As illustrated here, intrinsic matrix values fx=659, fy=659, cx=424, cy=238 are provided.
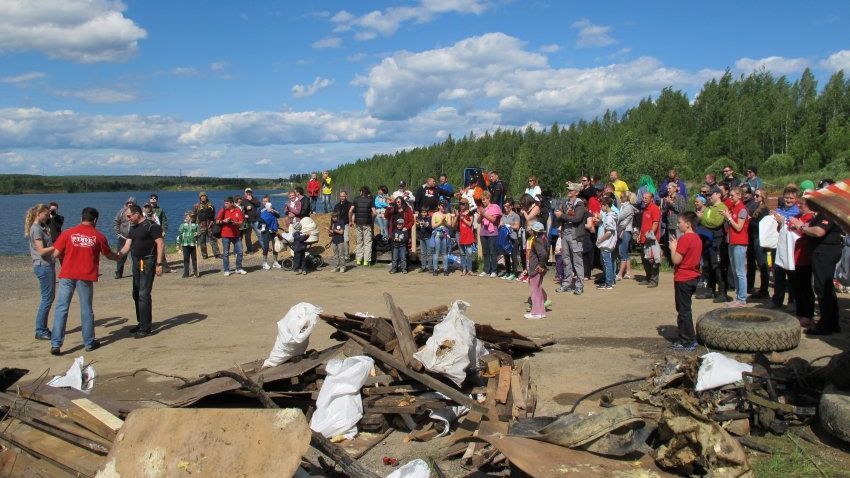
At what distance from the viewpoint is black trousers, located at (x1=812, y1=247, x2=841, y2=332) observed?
8984 millimetres

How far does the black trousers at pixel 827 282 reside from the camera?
898 cm

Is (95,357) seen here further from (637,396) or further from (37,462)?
(637,396)

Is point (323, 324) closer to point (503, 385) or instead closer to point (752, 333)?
point (503, 385)

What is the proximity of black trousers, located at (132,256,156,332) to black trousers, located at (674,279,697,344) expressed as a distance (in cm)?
817

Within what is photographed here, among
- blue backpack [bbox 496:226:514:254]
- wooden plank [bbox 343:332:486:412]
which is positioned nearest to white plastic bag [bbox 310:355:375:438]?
wooden plank [bbox 343:332:486:412]

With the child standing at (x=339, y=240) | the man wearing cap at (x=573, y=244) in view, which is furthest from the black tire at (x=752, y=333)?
the child standing at (x=339, y=240)

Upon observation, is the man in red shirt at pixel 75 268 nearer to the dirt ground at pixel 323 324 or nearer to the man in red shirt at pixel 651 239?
the dirt ground at pixel 323 324

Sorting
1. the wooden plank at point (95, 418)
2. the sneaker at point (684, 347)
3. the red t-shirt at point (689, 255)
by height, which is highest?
the red t-shirt at point (689, 255)

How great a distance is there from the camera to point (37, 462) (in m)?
5.41

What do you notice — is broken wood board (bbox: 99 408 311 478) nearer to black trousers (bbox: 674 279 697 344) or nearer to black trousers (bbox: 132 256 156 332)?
black trousers (bbox: 674 279 697 344)

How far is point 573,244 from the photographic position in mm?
13383

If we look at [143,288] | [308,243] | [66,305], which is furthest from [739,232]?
[308,243]

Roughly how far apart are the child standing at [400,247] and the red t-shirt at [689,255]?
29.4 ft

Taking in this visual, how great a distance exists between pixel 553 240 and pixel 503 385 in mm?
9410
